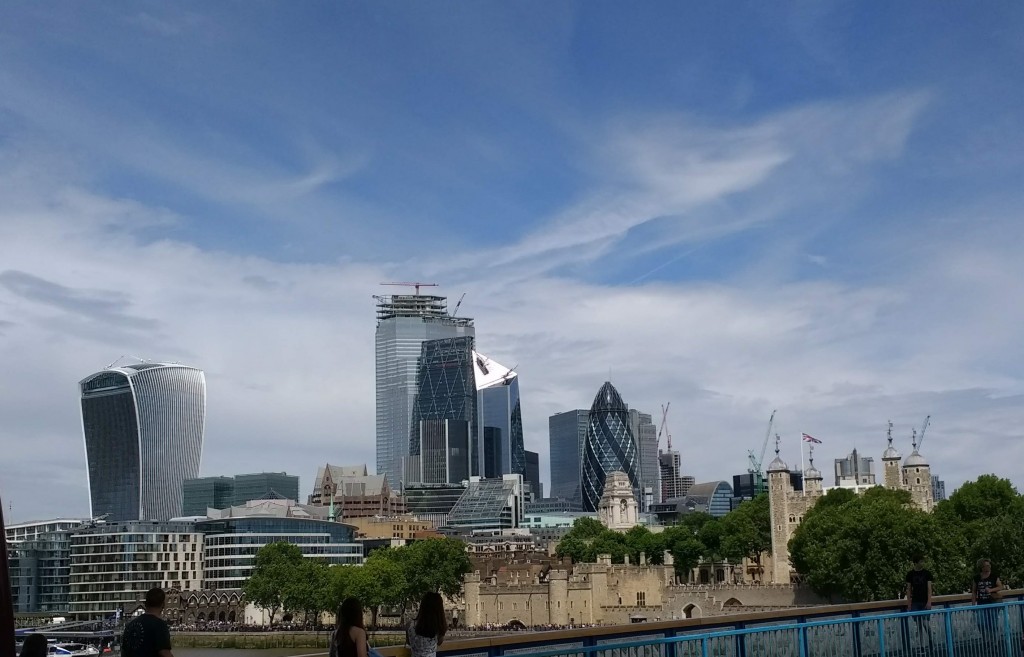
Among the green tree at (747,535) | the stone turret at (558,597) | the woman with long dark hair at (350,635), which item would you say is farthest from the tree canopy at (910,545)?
the woman with long dark hair at (350,635)

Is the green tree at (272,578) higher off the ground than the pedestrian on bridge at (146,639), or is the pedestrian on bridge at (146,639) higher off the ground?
the pedestrian on bridge at (146,639)

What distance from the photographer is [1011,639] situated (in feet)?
70.2

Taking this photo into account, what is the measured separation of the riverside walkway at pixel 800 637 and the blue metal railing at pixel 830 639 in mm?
14

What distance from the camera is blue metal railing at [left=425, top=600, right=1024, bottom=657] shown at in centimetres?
1552

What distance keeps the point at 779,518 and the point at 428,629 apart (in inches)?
3883

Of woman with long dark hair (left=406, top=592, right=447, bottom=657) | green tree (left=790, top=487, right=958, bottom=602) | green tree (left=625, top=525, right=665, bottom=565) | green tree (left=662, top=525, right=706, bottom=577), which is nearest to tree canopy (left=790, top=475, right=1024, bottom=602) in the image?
green tree (left=790, top=487, right=958, bottom=602)

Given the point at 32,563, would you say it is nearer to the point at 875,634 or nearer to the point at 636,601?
the point at 636,601

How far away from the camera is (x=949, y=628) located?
65.8ft

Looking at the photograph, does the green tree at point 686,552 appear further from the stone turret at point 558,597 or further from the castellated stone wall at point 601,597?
the stone turret at point 558,597

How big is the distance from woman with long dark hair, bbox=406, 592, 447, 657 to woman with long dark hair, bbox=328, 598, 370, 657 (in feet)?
2.84

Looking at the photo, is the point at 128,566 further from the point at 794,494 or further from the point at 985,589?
the point at 985,589

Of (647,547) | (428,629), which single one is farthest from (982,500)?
(428,629)

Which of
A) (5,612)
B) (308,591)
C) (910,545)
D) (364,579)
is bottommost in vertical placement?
(308,591)

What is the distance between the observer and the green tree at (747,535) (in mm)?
120125
